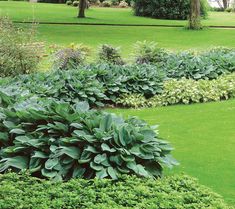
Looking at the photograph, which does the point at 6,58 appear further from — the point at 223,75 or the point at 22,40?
the point at 223,75

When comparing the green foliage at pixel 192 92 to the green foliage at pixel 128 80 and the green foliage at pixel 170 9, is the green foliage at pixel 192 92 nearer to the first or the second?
the green foliage at pixel 128 80

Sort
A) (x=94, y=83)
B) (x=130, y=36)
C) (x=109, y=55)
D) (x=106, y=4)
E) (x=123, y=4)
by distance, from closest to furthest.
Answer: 1. (x=94, y=83)
2. (x=109, y=55)
3. (x=130, y=36)
4. (x=123, y=4)
5. (x=106, y=4)

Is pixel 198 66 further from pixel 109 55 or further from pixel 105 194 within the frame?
pixel 105 194

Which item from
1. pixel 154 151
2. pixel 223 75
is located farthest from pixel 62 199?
pixel 223 75

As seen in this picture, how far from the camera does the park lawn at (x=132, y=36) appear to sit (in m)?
24.5

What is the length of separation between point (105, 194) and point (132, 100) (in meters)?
7.18

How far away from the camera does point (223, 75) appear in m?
14.8

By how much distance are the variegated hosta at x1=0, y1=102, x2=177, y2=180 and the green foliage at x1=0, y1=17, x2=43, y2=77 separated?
686cm

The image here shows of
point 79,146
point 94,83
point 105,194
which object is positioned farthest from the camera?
point 94,83

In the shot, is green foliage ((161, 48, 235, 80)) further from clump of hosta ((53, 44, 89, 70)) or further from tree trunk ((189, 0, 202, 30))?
tree trunk ((189, 0, 202, 30))

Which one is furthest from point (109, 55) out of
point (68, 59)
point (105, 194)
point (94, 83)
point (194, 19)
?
point (194, 19)

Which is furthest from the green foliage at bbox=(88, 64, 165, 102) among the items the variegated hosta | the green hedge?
the green hedge

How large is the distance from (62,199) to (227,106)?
728 cm

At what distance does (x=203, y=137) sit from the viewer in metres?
9.55
